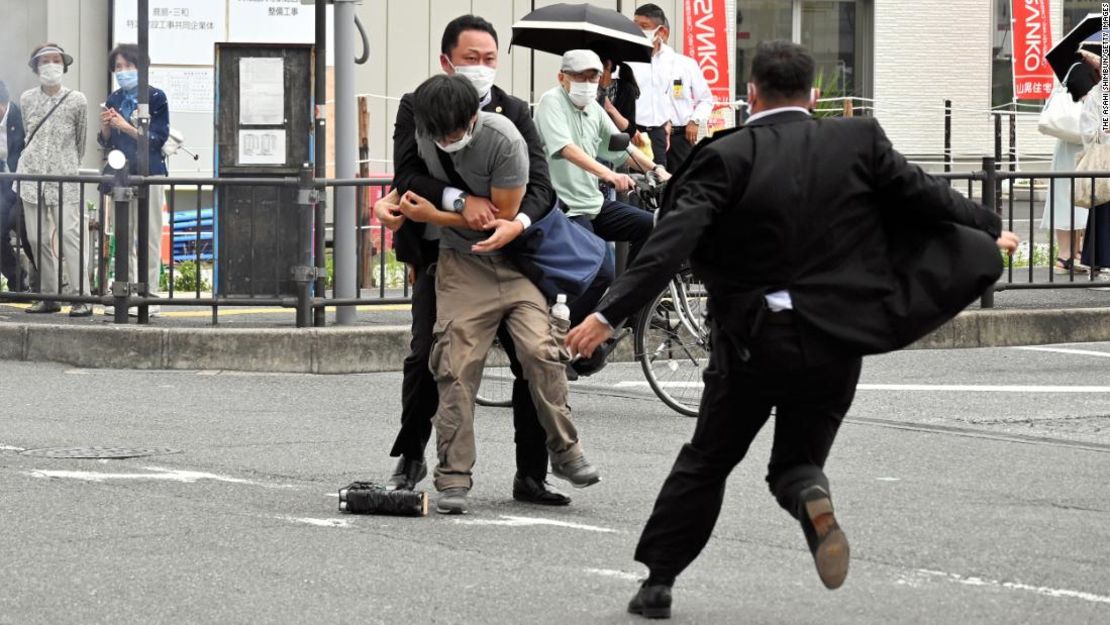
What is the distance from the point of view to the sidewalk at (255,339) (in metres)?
12.1

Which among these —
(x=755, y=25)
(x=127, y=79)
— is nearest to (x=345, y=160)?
(x=127, y=79)

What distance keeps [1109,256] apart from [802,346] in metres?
9.59

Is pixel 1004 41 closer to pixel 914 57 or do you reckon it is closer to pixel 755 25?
pixel 914 57

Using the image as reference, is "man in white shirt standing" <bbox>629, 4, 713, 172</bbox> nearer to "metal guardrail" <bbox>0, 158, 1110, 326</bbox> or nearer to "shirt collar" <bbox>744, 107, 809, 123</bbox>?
"metal guardrail" <bbox>0, 158, 1110, 326</bbox>

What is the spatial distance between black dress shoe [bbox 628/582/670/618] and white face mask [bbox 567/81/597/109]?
4448 millimetres

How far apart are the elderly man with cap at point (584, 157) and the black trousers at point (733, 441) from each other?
13.1 ft

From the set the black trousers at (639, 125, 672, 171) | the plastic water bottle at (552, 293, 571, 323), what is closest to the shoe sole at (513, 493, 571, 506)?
the plastic water bottle at (552, 293, 571, 323)

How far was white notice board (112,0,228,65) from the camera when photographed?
2073 centimetres

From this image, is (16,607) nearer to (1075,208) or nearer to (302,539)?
(302,539)

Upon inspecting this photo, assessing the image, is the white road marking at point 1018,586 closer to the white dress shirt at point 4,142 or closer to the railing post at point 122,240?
the railing post at point 122,240

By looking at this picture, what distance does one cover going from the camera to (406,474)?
24.4ft

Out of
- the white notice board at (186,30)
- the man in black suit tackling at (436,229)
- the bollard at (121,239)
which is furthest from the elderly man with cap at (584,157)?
the white notice board at (186,30)

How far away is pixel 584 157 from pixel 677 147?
4.96 m

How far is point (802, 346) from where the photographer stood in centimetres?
534
